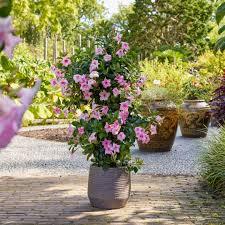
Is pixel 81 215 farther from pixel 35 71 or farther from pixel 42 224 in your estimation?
pixel 35 71

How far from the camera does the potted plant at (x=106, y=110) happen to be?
4.41 meters

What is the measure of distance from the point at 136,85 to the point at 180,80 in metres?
5.55

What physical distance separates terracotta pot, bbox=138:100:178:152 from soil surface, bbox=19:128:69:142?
6.44 feet

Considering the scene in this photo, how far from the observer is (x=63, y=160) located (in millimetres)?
7281

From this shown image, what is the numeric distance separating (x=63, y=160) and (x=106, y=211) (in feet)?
9.32

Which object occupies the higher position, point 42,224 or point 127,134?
point 127,134

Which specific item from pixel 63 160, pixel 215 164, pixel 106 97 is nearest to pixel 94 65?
pixel 106 97

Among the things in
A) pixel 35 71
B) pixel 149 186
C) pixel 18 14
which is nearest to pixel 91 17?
pixel 18 14

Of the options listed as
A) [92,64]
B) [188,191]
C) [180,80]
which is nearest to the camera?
[92,64]

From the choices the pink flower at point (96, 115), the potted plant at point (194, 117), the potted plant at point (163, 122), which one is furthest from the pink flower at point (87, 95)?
the potted plant at point (194, 117)

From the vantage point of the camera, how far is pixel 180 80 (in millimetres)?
10086

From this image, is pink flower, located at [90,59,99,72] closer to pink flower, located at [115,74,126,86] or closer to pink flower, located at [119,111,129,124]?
pink flower, located at [115,74,126,86]

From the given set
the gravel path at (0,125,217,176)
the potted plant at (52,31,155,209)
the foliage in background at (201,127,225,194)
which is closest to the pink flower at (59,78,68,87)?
the potted plant at (52,31,155,209)

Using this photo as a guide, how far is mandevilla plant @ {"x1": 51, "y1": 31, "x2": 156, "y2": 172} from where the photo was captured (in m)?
4.39
